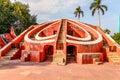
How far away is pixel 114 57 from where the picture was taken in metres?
20.0

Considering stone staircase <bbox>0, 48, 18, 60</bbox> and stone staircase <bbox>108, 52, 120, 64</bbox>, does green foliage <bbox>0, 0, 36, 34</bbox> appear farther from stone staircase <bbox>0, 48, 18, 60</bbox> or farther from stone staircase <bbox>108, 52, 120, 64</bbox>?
stone staircase <bbox>108, 52, 120, 64</bbox>

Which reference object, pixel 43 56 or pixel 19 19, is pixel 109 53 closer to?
pixel 43 56

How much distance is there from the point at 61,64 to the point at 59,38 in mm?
4198

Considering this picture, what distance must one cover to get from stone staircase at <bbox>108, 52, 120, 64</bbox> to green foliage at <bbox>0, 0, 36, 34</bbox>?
17421mm

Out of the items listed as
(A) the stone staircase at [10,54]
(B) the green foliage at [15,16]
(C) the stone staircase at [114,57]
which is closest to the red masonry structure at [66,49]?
(C) the stone staircase at [114,57]

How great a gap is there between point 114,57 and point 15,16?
63.6 feet

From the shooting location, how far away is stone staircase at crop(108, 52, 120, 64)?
19087 mm

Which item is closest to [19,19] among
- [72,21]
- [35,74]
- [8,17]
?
[8,17]

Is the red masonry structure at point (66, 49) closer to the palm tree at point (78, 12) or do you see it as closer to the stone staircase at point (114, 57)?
the stone staircase at point (114, 57)

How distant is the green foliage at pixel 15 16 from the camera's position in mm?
32619

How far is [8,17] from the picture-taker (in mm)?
33750

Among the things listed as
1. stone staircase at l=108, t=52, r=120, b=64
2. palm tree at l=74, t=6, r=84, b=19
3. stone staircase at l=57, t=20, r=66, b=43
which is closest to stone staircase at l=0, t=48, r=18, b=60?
stone staircase at l=57, t=20, r=66, b=43

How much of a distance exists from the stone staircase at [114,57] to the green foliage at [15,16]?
57.2ft

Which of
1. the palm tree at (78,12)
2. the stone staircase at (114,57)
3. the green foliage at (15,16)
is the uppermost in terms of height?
the palm tree at (78,12)
